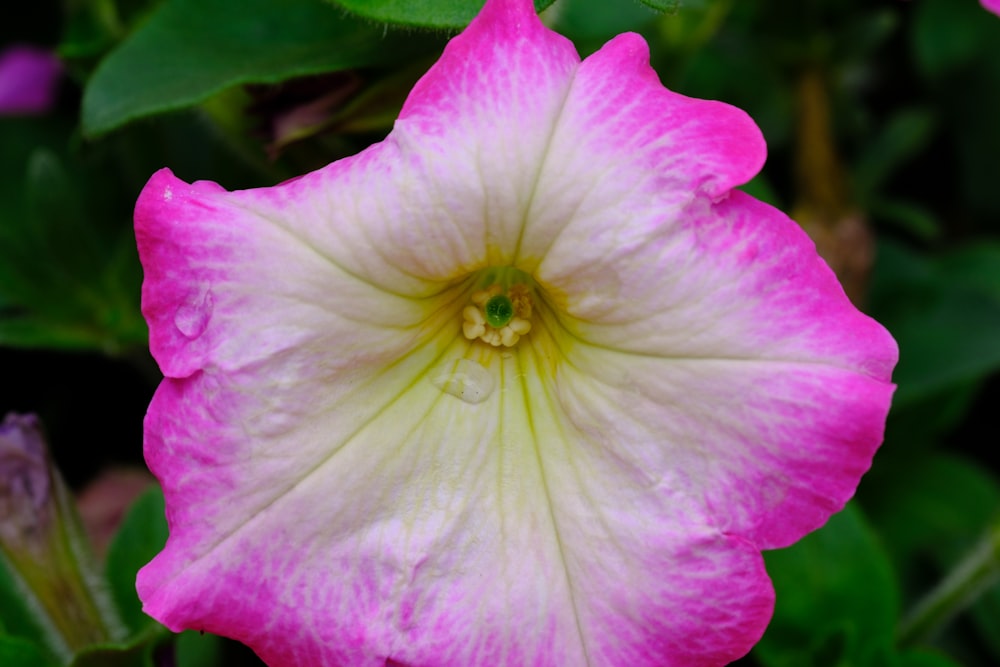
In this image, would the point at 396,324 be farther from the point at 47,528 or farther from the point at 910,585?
the point at 910,585

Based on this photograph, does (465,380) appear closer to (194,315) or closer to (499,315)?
(499,315)

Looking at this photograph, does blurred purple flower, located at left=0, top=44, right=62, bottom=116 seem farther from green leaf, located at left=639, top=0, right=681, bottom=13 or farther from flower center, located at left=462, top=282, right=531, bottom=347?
green leaf, located at left=639, top=0, right=681, bottom=13

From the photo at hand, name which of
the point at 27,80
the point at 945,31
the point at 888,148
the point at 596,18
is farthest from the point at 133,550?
the point at 945,31

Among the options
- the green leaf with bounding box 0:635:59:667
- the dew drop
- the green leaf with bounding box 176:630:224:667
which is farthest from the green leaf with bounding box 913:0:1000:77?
the green leaf with bounding box 0:635:59:667

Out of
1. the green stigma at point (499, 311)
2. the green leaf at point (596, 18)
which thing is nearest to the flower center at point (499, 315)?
the green stigma at point (499, 311)

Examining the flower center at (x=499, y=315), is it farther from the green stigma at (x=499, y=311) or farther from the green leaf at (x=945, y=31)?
the green leaf at (x=945, y=31)
